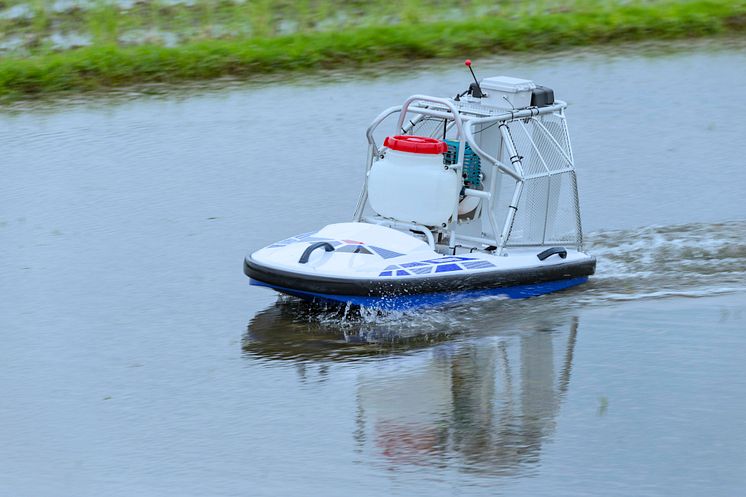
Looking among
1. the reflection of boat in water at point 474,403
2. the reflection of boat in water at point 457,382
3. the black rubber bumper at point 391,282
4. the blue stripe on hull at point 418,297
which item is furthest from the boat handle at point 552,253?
the reflection of boat in water at point 474,403

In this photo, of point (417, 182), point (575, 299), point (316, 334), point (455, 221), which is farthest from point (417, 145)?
point (575, 299)

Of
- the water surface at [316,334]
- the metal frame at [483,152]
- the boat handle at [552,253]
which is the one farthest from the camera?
the boat handle at [552,253]

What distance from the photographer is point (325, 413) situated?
888cm

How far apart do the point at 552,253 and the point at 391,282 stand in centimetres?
169

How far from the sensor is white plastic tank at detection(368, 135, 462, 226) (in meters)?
10.7

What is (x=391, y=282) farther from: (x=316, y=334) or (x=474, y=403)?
(x=474, y=403)

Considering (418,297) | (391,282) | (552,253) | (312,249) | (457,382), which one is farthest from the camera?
(552,253)

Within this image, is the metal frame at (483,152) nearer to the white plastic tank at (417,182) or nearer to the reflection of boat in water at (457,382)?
the white plastic tank at (417,182)

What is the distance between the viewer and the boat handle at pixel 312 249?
10.1 meters

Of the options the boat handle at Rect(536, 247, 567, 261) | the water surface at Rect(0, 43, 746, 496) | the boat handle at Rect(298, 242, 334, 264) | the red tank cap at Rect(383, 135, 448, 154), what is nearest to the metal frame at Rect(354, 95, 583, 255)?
the red tank cap at Rect(383, 135, 448, 154)

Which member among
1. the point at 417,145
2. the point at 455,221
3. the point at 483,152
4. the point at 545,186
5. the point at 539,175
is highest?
the point at 417,145

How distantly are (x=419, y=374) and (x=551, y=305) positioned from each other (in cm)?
193

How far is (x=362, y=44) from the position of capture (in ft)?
60.4

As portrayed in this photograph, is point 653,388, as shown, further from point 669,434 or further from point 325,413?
point 325,413
